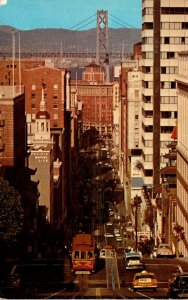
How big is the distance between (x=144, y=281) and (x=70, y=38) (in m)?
5.67

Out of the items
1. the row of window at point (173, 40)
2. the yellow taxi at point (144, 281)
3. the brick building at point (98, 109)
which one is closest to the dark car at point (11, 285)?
the yellow taxi at point (144, 281)

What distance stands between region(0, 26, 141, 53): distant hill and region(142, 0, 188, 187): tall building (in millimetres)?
6993

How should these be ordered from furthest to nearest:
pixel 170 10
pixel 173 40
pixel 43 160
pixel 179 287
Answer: pixel 43 160 → pixel 173 40 → pixel 170 10 → pixel 179 287

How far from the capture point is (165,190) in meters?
23.6

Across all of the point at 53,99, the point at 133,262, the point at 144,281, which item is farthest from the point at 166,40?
the point at 144,281

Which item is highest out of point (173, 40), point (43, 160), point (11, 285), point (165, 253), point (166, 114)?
point (173, 40)

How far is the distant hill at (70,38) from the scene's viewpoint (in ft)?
45.1

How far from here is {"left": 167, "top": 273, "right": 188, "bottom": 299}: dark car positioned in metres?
10.1

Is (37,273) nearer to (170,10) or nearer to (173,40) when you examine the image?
(170,10)

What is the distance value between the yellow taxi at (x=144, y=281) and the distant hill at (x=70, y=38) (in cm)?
346

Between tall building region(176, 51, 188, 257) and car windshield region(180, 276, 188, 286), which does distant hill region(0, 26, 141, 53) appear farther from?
car windshield region(180, 276, 188, 286)

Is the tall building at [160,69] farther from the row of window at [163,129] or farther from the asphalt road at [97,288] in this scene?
the asphalt road at [97,288]

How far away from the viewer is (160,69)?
2903 cm

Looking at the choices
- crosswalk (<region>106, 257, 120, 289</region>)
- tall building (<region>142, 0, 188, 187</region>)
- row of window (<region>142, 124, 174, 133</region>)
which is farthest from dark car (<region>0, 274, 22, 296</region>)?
row of window (<region>142, 124, 174, 133</region>)
